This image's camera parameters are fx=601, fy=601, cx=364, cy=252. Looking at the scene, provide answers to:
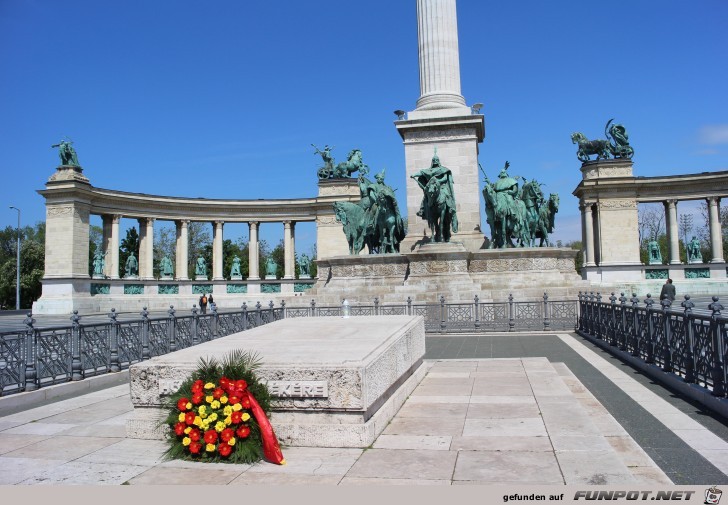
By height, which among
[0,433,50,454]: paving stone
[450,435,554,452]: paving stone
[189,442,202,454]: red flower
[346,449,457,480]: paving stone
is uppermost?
[189,442,202,454]: red flower

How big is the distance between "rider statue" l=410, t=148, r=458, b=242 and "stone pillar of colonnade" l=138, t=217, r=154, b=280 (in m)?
38.0

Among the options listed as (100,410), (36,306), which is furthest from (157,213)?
(100,410)

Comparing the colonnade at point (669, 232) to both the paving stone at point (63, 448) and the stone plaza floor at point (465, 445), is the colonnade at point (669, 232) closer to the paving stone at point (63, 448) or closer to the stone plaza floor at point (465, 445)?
the stone plaza floor at point (465, 445)

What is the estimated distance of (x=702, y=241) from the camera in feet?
319

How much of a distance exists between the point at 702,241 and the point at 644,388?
101m

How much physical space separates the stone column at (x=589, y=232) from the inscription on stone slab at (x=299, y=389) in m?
64.7

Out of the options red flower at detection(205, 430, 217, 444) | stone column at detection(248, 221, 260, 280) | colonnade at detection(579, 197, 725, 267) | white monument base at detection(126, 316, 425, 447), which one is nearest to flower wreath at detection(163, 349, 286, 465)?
red flower at detection(205, 430, 217, 444)

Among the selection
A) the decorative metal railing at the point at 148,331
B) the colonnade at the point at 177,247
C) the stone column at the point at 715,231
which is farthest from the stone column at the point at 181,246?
the stone column at the point at 715,231

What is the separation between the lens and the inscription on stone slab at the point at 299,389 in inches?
250

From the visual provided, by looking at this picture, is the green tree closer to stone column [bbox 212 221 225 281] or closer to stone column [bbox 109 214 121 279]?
stone column [bbox 109 214 121 279]

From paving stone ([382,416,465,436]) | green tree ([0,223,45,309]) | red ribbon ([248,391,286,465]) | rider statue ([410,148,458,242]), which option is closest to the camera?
red ribbon ([248,391,286,465])

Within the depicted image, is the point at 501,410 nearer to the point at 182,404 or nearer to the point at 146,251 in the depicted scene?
the point at 182,404

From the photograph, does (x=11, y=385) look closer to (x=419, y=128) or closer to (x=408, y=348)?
(x=408, y=348)

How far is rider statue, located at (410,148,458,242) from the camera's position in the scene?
2619 cm
